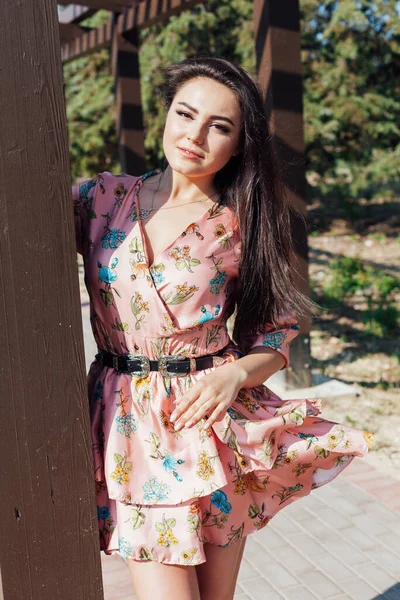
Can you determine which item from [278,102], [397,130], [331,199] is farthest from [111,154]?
[278,102]

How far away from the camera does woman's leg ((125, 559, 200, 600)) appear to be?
1.63m

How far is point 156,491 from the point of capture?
1.63m

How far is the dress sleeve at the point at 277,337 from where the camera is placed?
1.87m

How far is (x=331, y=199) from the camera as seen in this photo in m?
15.9

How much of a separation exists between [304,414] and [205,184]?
0.61 m

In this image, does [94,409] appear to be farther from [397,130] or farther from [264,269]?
[397,130]

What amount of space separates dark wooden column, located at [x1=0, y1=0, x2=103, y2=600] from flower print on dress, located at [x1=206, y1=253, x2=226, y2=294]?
404mm

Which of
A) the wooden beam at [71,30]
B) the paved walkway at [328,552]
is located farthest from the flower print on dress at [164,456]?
the wooden beam at [71,30]

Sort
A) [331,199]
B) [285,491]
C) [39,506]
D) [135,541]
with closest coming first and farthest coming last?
[39,506] → [135,541] → [285,491] → [331,199]

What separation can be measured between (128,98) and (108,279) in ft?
18.2

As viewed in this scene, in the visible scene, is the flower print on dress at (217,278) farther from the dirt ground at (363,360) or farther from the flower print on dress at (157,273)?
the dirt ground at (363,360)

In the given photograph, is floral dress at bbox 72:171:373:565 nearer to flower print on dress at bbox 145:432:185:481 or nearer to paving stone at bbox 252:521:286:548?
flower print on dress at bbox 145:432:185:481

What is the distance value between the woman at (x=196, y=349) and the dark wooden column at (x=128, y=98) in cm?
512

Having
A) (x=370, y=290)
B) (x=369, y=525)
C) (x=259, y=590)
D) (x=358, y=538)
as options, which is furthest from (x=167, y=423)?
(x=370, y=290)
